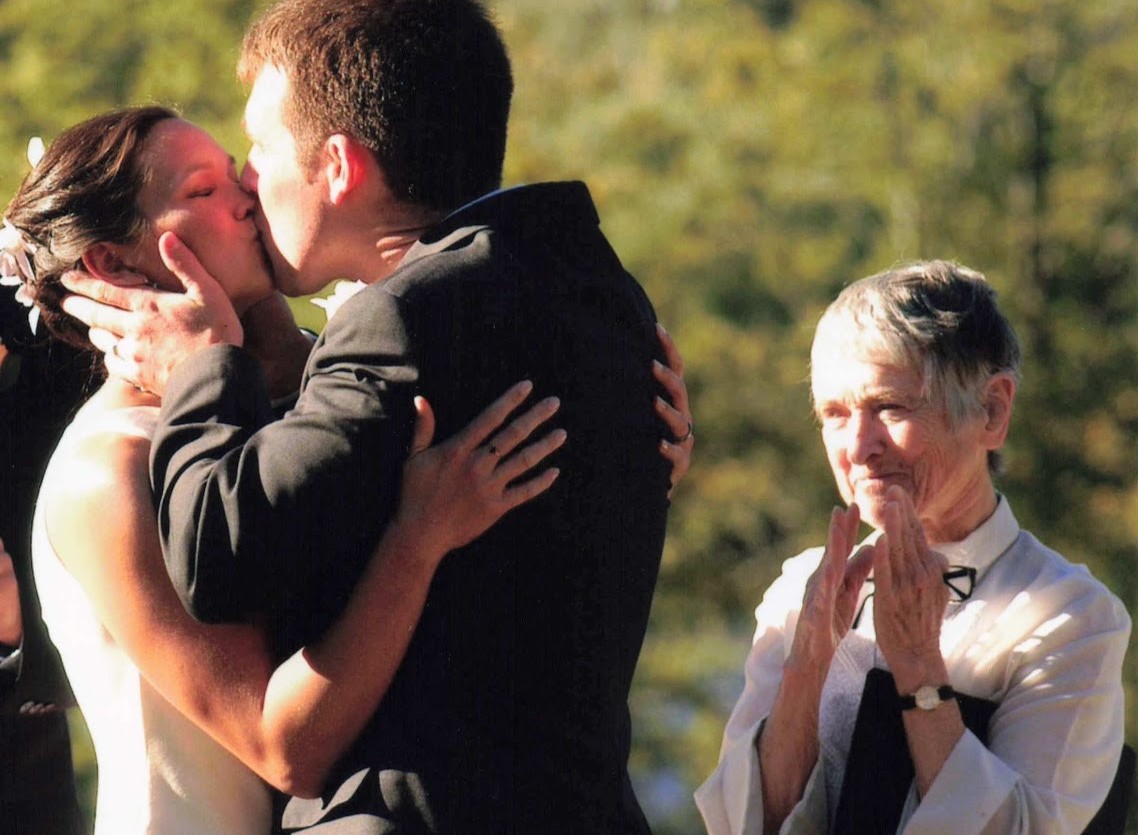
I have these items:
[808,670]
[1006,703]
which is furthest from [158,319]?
[1006,703]

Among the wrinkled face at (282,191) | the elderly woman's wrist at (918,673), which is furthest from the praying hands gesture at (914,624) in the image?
the wrinkled face at (282,191)

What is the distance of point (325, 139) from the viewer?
2754 millimetres

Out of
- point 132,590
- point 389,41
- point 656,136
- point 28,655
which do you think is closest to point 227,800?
point 132,590

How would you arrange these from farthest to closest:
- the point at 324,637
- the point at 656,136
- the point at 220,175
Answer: the point at 656,136, the point at 220,175, the point at 324,637

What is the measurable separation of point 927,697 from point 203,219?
148 cm

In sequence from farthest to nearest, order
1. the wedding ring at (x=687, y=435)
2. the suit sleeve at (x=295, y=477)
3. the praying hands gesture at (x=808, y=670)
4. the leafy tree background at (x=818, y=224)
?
the leafy tree background at (x=818, y=224), the praying hands gesture at (x=808, y=670), the wedding ring at (x=687, y=435), the suit sleeve at (x=295, y=477)

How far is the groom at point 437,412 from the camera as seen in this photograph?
242cm

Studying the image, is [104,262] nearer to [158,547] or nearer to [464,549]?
[158,547]

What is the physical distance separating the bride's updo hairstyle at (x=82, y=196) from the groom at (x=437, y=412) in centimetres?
13

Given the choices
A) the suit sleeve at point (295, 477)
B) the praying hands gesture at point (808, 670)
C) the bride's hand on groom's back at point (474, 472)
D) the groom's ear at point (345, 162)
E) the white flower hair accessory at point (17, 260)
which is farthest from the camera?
the praying hands gesture at point (808, 670)

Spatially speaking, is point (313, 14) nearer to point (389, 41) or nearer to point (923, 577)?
point (389, 41)

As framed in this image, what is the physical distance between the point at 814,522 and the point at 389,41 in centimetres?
1374

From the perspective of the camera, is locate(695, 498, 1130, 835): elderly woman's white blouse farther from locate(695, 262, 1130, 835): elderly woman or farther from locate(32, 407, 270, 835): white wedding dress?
locate(32, 407, 270, 835): white wedding dress

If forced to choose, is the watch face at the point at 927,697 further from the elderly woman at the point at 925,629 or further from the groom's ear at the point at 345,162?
the groom's ear at the point at 345,162
